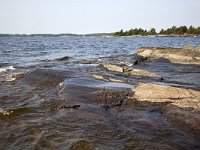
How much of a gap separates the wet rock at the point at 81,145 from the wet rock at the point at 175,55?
14438 millimetres

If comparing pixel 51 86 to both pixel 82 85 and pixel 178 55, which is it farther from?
pixel 178 55

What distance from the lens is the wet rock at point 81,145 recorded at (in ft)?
16.5

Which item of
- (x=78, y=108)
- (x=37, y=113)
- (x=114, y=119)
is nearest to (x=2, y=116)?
(x=37, y=113)

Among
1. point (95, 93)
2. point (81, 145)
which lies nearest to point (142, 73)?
point (95, 93)

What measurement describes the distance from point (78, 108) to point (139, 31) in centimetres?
14451

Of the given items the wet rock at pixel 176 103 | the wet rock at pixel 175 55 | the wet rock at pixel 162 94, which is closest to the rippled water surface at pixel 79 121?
the wet rock at pixel 176 103

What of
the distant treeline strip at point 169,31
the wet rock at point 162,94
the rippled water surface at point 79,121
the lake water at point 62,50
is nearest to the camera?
the rippled water surface at point 79,121

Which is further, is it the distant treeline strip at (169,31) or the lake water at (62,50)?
the distant treeline strip at (169,31)

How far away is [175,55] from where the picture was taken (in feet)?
64.6

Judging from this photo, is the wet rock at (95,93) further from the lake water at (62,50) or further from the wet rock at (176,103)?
the lake water at (62,50)

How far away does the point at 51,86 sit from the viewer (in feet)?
34.6

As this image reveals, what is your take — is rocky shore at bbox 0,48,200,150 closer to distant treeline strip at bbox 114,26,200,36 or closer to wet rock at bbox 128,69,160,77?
wet rock at bbox 128,69,160,77

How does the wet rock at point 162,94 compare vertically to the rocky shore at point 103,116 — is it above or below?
above

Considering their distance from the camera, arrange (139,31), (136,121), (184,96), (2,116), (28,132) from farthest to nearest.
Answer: (139,31) < (184,96) < (2,116) < (136,121) < (28,132)
